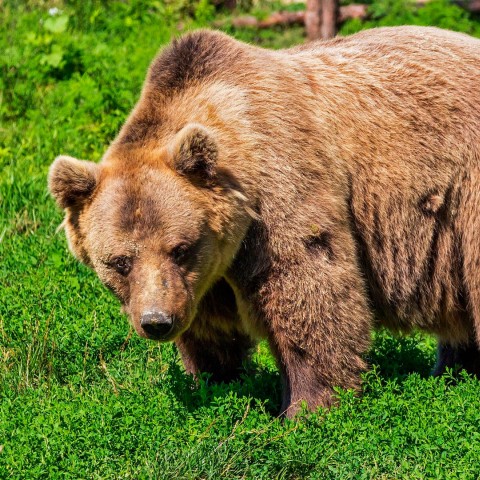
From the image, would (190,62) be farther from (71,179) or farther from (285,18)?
(285,18)

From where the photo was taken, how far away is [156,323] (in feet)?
16.9

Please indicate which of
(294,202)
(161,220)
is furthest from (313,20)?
(161,220)

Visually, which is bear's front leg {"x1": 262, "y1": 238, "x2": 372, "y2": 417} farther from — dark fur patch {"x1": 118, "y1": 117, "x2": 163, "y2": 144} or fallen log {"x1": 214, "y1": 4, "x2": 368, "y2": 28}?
fallen log {"x1": 214, "y1": 4, "x2": 368, "y2": 28}

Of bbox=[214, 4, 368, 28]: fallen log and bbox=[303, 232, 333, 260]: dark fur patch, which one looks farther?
bbox=[214, 4, 368, 28]: fallen log

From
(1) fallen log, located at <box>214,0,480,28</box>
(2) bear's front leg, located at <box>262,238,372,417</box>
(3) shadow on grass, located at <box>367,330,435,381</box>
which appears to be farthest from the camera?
(1) fallen log, located at <box>214,0,480,28</box>

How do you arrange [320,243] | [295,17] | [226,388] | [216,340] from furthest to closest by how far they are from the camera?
[295,17] < [216,340] < [226,388] < [320,243]

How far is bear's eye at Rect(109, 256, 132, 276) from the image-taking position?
5.39m

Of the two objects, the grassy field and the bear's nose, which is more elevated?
the bear's nose

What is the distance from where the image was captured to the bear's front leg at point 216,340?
586 cm

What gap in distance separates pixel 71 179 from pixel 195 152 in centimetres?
69

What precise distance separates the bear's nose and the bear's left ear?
0.80 meters

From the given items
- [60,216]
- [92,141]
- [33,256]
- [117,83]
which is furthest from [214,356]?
[117,83]

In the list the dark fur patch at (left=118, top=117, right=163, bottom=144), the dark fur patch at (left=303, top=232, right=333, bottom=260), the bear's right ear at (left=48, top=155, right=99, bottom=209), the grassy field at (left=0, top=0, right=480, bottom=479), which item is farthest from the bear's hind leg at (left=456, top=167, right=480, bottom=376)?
the bear's right ear at (left=48, top=155, right=99, bottom=209)

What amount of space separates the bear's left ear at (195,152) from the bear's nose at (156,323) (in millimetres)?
795
